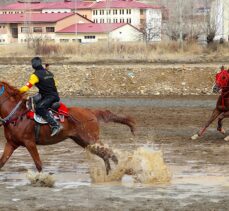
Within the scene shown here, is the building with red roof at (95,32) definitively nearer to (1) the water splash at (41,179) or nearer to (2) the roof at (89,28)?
(2) the roof at (89,28)

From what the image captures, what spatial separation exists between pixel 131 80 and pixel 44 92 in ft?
78.3

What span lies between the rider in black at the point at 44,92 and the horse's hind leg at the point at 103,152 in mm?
798

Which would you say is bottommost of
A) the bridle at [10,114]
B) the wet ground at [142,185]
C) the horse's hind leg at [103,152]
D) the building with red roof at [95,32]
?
the building with red roof at [95,32]

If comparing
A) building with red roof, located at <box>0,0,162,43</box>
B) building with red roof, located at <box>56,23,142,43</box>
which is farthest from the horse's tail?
building with red roof, located at <box>56,23,142,43</box>

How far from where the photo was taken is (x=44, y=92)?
14.0 metres

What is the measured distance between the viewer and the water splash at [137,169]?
13.8 m

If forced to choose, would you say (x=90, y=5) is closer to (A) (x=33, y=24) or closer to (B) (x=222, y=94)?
(A) (x=33, y=24)

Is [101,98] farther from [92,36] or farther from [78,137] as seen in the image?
[92,36]

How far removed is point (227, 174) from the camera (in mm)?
14375

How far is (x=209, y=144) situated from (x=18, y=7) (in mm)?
120732

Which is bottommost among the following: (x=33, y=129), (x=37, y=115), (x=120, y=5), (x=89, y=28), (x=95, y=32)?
(x=95, y=32)

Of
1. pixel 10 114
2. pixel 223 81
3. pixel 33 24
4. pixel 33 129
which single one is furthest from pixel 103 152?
pixel 33 24

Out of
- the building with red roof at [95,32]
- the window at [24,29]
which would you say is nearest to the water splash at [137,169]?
the building with red roof at [95,32]

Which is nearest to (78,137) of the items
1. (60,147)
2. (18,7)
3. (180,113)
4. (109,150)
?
(109,150)
